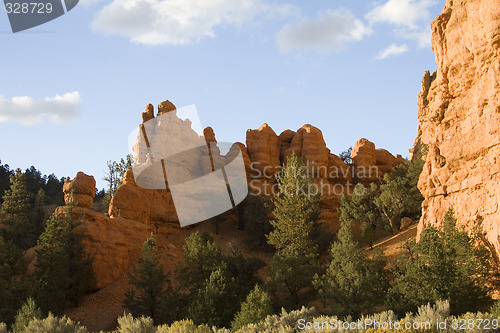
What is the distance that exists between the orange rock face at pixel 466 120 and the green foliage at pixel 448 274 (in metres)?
1.42

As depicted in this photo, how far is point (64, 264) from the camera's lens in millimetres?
34750

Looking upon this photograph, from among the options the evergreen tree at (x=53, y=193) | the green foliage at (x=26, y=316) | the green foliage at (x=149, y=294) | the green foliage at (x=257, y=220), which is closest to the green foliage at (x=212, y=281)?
the green foliage at (x=149, y=294)

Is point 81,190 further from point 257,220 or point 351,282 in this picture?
point 351,282

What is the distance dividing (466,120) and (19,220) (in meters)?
45.2

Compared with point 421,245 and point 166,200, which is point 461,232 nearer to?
point 421,245

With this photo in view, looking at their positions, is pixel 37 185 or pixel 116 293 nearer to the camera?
pixel 116 293

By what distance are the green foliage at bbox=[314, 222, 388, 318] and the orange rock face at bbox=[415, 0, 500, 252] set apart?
5.25 m

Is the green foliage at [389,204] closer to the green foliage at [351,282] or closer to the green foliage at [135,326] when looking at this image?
the green foliage at [351,282]

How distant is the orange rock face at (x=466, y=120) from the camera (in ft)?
84.6

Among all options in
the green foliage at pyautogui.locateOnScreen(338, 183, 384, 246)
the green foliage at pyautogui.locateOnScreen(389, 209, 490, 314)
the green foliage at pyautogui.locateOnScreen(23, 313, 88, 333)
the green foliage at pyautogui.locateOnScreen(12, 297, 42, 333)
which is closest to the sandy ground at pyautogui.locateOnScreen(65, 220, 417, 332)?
the green foliage at pyautogui.locateOnScreen(338, 183, 384, 246)

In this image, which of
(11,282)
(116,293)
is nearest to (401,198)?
(116,293)

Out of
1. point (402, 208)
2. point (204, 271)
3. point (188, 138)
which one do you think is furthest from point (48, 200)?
point (402, 208)

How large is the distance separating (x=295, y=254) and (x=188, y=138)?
94.1ft

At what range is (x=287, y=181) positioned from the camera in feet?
136
